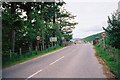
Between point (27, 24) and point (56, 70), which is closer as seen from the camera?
point (56, 70)

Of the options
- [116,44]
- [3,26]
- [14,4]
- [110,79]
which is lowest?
[110,79]

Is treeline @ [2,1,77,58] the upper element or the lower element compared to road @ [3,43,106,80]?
upper

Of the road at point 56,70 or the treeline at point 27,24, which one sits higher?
the treeline at point 27,24

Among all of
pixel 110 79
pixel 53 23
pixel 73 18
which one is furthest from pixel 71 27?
pixel 110 79

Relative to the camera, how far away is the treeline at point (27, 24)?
22309 millimetres

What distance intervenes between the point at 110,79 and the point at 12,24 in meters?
12.1

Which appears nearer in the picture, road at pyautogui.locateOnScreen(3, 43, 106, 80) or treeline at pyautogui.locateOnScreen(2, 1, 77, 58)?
road at pyautogui.locateOnScreen(3, 43, 106, 80)

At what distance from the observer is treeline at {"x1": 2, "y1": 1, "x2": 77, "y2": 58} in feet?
73.2

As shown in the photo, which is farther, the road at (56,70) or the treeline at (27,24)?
the treeline at (27,24)

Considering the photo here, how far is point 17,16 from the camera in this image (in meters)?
23.3

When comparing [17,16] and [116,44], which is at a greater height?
[17,16]

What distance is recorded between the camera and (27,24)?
32.5 metres

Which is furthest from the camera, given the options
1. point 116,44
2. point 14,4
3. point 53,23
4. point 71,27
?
point 71,27

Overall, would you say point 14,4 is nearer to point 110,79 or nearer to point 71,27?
point 110,79
